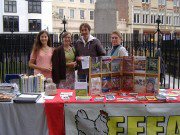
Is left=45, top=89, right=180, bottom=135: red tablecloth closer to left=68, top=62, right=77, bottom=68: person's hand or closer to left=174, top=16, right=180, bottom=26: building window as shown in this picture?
left=68, top=62, right=77, bottom=68: person's hand

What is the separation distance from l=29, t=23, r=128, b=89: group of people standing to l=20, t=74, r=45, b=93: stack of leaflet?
1045 mm

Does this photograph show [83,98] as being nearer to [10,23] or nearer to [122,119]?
[122,119]

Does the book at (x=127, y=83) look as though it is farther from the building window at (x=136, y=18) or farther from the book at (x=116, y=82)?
the building window at (x=136, y=18)

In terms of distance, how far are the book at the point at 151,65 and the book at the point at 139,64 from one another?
0.18ft

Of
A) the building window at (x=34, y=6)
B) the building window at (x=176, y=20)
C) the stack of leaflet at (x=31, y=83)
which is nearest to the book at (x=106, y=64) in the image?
the stack of leaflet at (x=31, y=83)

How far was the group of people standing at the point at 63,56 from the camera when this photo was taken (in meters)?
6.22

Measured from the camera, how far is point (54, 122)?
465 cm

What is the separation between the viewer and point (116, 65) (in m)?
5.02

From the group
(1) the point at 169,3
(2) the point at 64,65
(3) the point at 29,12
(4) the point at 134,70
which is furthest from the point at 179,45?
(1) the point at 169,3


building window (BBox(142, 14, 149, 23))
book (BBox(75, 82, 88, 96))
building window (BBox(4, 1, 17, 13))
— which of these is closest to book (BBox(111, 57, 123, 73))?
book (BBox(75, 82, 88, 96))

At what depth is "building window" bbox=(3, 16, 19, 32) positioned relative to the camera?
47009 mm

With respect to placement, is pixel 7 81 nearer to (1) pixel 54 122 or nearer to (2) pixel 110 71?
(1) pixel 54 122

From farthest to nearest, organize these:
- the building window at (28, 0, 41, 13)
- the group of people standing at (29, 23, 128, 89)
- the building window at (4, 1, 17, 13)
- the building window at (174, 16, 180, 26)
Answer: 1. the building window at (174, 16, 180, 26)
2. the building window at (28, 0, 41, 13)
3. the building window at (4, 1, 17, 13)
4. the group of people standing at (29, 23, 128, 89)

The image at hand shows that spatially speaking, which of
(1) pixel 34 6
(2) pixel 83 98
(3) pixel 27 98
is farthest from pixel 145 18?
(3) pixel 27 98
